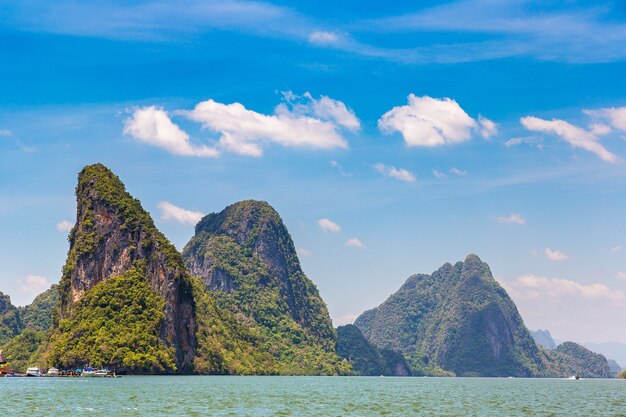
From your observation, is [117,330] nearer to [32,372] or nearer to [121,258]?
[121,258]

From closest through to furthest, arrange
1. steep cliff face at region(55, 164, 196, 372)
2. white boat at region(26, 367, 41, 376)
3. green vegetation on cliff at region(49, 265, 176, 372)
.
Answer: white boat at region(26, 367, 41, 376) < green vegetation on cliff at region(49, 265, 176, 372) < steep cliff face at region(55, 164, 196, 372)

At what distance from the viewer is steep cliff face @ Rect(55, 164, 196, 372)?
6083 inches

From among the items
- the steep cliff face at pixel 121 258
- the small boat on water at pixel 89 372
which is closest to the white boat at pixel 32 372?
the small boat on water at pixel 89 372

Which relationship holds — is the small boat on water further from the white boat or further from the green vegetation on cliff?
the white boat

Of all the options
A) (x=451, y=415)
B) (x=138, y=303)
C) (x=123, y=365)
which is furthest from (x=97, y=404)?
(x=138, y=303)

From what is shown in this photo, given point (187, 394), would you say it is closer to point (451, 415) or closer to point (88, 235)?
point (451, 415)

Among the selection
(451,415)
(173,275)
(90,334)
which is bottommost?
(451,415)

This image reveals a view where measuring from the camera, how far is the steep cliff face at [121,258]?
507 ft

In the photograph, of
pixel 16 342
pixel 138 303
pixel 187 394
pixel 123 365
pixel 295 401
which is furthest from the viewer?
pixel 16 342

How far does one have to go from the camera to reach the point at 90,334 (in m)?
141

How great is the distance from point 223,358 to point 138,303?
111 feet

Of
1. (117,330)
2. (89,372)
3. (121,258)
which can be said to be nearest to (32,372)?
(89,372)

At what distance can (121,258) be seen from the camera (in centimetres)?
15700

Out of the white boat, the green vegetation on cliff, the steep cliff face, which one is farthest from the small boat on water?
the steep cliff face
